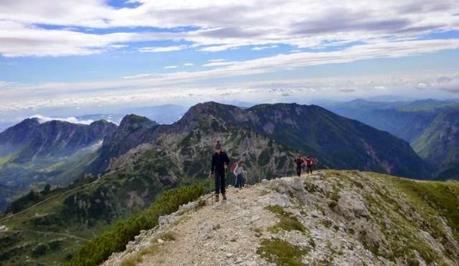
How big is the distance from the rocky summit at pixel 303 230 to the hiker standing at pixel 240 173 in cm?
131

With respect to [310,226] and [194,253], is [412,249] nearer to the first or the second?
[310,226]

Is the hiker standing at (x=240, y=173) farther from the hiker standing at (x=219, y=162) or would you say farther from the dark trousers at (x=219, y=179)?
the hiker standing at (x=219, y=162)

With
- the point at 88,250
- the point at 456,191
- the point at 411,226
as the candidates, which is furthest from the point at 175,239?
the point at 456,191

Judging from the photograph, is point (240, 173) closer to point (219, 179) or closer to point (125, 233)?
point (219, 179)

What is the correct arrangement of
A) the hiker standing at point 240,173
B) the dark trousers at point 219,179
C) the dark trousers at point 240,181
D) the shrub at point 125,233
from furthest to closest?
the dark trousers at point 240,181 < the hiker standing at point 240,173 < the shrub at point 125,233 < the dark trousers at point 219,179

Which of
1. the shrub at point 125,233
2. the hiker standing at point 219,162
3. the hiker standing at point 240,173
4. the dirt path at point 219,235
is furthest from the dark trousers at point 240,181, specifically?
the hiker standing at point 219,162

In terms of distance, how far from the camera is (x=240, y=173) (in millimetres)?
59312

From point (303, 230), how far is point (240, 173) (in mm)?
17066

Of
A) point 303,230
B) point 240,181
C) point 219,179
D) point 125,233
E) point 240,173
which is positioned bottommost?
point 125,233

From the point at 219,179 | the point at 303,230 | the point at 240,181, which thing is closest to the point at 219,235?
the point at 303,230

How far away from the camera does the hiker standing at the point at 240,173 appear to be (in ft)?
191

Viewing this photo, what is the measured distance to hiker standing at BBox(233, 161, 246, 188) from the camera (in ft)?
191

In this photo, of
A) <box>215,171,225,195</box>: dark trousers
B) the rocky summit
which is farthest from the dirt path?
<box>215,171,225,195</box>: dark trousers

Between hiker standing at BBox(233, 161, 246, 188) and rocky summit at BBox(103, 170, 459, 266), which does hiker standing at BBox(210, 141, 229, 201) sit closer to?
rocky summit at BBox(103, 170, 459, 266)
